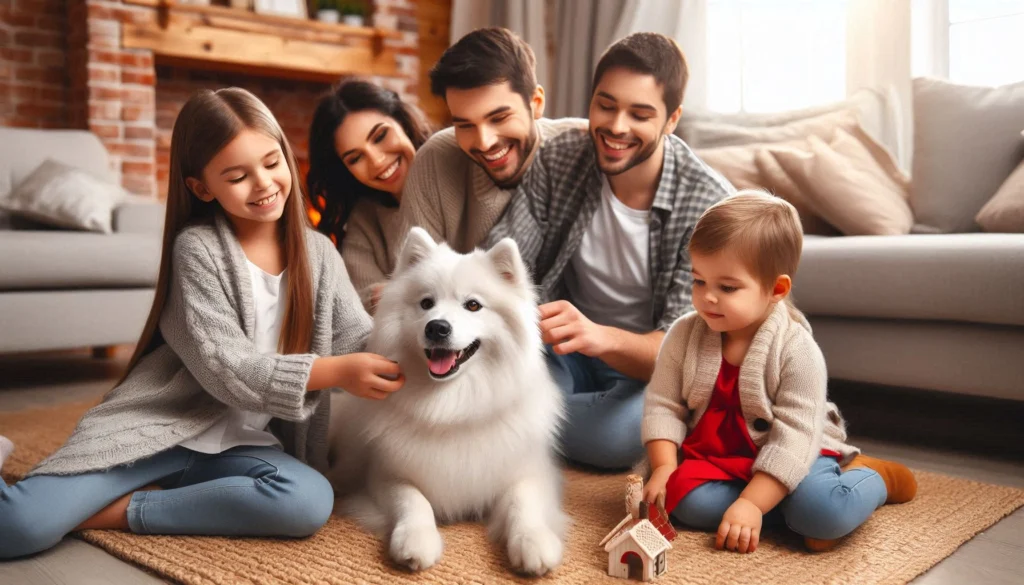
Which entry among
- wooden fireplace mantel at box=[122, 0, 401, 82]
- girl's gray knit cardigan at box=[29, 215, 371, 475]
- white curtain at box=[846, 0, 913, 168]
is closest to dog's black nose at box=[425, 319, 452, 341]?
girl's gray knit cardigan at box=[29, 215, 371, 475]

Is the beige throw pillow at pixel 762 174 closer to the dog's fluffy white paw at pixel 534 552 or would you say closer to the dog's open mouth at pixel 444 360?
the dog's open mouth at pixel 444 360

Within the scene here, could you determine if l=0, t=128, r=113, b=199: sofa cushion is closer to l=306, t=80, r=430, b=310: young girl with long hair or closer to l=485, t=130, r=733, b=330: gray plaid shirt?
l=306, t=80, r=430, b=310: young girl with long hair

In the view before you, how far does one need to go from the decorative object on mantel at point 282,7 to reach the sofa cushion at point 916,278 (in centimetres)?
375

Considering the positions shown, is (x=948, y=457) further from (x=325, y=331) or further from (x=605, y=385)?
(x=325, y=331)

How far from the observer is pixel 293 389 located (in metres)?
1.51

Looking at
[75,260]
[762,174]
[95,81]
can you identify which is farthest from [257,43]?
[762,174]

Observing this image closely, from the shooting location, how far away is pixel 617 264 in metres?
2.05

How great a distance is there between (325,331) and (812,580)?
1.04 meters

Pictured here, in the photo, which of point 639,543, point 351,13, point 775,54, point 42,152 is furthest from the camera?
point 351,13

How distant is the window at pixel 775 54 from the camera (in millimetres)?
4059

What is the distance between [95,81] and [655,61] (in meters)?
3.80

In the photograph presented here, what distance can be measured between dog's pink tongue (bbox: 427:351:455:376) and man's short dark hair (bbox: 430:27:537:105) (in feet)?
2.56

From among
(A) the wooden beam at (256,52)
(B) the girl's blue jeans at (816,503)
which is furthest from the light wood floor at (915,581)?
(A) the wooden beam at (256,52)

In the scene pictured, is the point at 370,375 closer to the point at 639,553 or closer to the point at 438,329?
the point at 438,329
